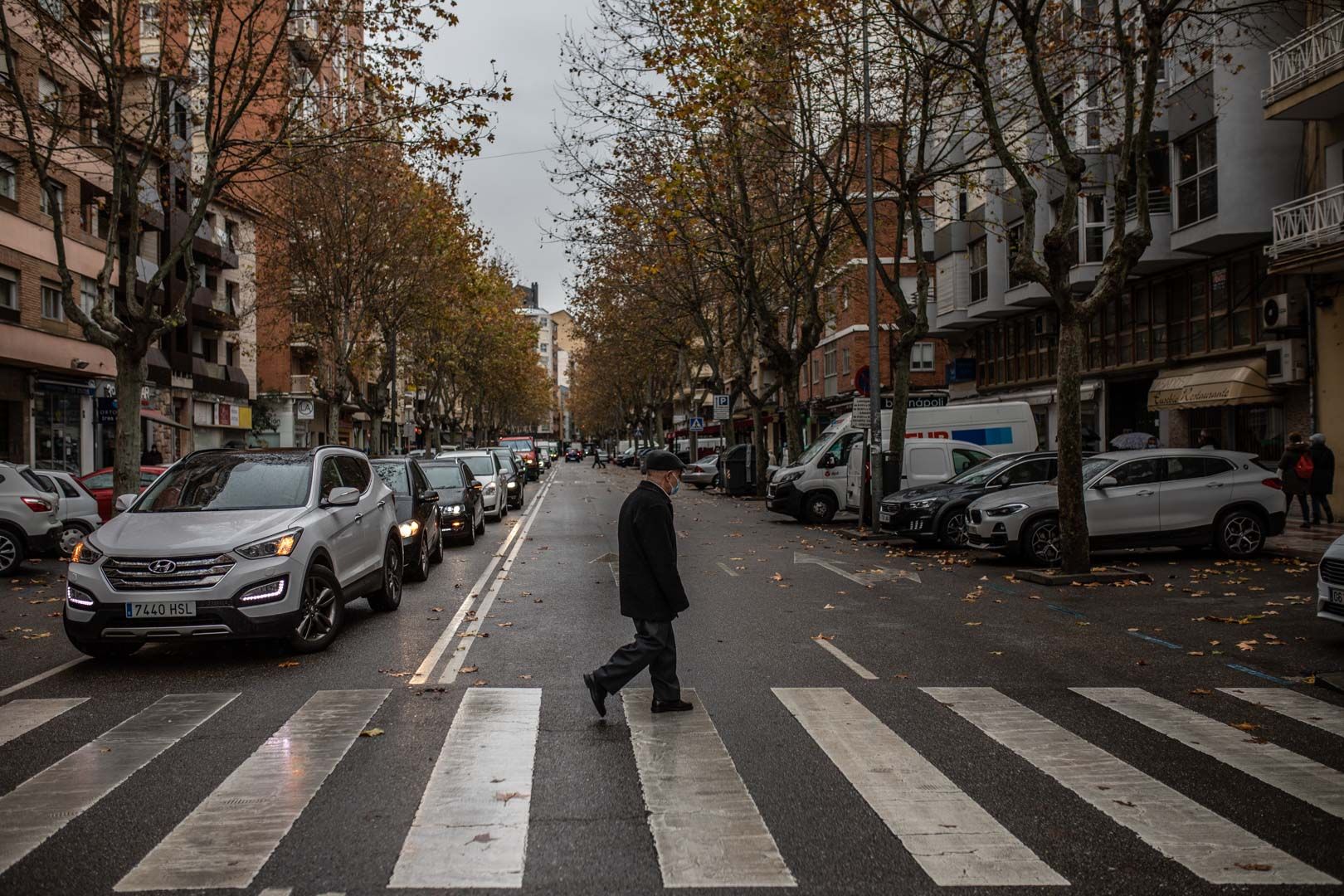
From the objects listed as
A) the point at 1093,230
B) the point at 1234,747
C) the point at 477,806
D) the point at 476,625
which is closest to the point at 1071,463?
the point at 476,625

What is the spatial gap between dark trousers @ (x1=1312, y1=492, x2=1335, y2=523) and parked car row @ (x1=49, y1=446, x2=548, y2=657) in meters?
16.0

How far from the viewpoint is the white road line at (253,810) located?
4180mm

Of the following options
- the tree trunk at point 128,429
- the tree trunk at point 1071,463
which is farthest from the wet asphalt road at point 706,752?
the tree trunk at point 128,429

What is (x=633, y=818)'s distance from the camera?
15.9ft

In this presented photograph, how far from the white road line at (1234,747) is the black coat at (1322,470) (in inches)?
564

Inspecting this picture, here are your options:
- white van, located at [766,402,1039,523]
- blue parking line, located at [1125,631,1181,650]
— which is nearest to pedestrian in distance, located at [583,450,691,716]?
blue parking line, located at [1125,631,1181,650]

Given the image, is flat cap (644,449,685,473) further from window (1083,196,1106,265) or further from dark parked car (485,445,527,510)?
window (1083,196,1106,265)

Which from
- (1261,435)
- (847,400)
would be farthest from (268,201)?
(1261,435)

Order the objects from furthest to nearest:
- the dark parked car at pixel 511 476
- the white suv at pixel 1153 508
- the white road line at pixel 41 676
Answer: the dark parked car at pixel 511 476 → the white suv at pixel 1153 508 → the white road line at pixel 41 676

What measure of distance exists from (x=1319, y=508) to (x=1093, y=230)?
1045 centimetres

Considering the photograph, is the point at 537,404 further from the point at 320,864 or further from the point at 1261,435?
the point at 320,864

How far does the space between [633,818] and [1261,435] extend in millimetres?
23916

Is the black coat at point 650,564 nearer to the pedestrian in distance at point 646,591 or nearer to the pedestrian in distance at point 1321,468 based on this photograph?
the pedestrian in distance at point 646,591

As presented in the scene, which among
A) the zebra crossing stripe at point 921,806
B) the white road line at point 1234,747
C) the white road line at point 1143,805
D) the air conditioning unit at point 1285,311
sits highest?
the air conditioning unit at point 1285,311
